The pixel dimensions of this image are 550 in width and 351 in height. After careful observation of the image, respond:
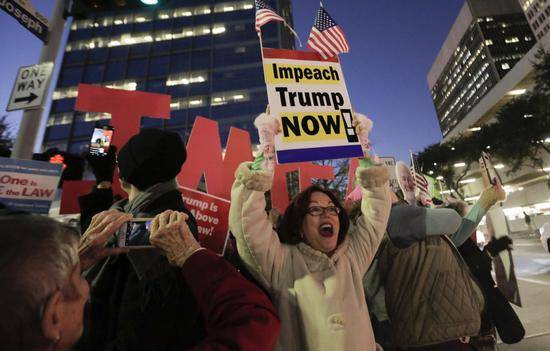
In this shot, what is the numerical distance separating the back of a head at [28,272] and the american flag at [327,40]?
10.6 feet

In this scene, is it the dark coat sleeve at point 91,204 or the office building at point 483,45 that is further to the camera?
the office building at point 483,45

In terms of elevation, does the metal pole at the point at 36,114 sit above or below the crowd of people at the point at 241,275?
above

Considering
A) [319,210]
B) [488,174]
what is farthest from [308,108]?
[488,174]

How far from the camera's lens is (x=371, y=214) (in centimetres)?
211

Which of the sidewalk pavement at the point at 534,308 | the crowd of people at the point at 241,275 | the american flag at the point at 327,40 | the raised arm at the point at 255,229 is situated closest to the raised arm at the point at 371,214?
the crowd of people at the point at 241,275

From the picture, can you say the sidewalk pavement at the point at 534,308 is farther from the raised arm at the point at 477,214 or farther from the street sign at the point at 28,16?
the street sign at the point at 28,16

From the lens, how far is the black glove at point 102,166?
2422 mm

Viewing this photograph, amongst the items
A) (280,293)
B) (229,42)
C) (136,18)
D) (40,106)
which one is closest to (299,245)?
(280,293)

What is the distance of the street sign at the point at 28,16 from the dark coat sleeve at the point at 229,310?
4552 millimetres

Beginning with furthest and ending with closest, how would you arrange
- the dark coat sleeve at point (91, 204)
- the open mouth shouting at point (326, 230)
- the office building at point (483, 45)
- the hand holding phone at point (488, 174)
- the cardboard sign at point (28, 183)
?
the office building at point (483, 45) → the hand holding phone at point (488, 174) → the cardboard sign at point (28, 183) → the dark coat sleeve at point (91, 204) → the open mouth shouting at point (326, 230)

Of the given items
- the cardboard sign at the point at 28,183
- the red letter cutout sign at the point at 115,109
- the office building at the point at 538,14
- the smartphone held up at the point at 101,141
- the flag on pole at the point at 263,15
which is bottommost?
the cardboard sign at the point at 28,183

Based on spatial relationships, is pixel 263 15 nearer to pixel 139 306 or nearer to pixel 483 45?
pixel 139 306

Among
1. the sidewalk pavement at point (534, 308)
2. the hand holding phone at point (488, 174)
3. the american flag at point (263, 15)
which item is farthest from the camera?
the sidewalk pavement at point (534, 308)

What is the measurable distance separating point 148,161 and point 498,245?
12.6 ft
